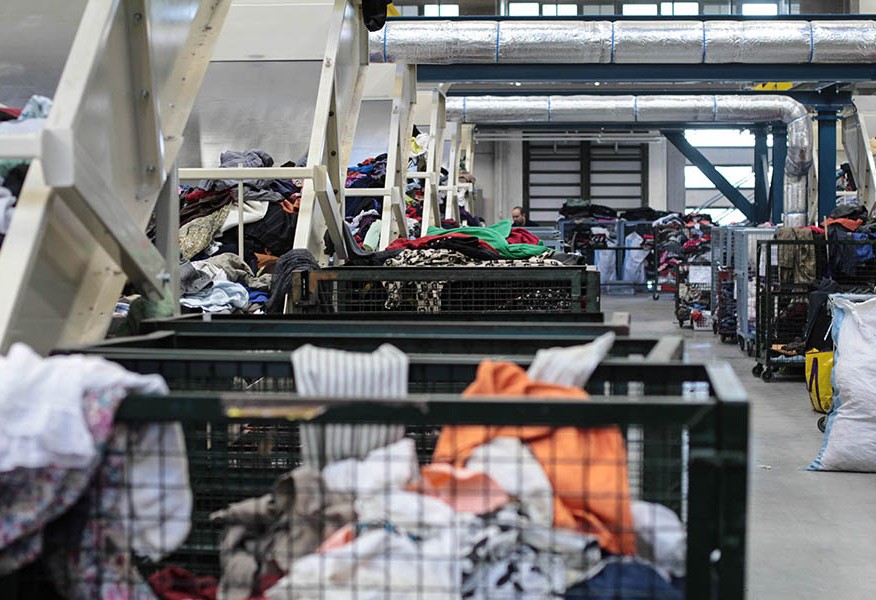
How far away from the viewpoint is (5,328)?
2.05m

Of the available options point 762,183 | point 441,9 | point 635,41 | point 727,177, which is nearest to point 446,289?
point 635,41

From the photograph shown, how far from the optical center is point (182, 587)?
1789 mm

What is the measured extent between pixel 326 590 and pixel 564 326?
0.98 m

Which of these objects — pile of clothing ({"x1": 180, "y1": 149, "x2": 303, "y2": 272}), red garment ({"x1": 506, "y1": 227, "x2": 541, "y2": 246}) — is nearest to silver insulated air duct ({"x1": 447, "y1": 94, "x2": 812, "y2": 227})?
pile of clothing ({"x1": 180, "y1": 149, "x2": 303, "y2": 272})

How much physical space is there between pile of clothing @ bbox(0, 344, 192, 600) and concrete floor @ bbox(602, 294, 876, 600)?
2541 mm

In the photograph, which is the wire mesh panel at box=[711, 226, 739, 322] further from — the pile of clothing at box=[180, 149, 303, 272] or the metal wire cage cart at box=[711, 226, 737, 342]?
the pile of clothing at box=[180, 149, 303, 272]

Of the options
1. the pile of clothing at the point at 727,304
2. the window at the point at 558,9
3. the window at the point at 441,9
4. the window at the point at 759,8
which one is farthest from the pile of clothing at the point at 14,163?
the window at the point at 759,8

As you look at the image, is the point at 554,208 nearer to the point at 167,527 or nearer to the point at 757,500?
the point at 757,500

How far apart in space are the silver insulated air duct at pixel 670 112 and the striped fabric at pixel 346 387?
13.0 m

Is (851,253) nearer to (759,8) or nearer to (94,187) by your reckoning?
(94,187)

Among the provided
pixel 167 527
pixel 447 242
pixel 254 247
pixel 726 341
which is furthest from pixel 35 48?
pixel 726 341

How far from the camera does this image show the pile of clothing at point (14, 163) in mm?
2271

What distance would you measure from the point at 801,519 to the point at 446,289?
7.05 feet

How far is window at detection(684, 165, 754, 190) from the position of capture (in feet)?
77.4
